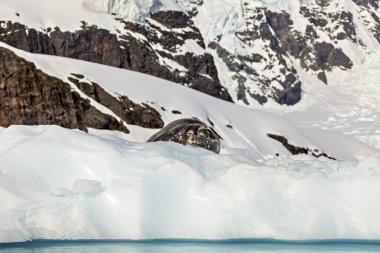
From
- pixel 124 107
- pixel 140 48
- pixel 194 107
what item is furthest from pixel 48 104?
pixel 140 48

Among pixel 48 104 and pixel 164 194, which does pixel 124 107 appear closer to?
pixel 48 104

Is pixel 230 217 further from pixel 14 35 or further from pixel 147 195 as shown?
pixel 14 35

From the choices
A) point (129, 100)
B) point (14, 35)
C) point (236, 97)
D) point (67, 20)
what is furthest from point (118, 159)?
point (236, 97)

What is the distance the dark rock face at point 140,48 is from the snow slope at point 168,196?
11327 centimetres

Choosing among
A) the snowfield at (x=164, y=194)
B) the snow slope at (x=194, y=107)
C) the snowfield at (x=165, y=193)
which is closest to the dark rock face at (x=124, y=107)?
the snow slope at (x=194, y=107)

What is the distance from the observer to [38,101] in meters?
71.6

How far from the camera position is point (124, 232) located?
13156mm

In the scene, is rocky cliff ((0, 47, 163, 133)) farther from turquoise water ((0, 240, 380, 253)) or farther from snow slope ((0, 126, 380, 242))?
turquoise water ((0, 240, 380, 253))

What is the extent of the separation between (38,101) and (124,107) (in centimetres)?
816

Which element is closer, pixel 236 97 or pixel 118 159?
pixel 118 159

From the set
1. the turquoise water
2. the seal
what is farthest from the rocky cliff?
the turquoise water

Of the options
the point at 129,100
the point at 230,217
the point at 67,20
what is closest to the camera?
the point at 230,217

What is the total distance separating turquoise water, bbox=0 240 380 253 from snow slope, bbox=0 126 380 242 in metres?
0.14

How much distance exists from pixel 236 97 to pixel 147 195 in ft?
589
